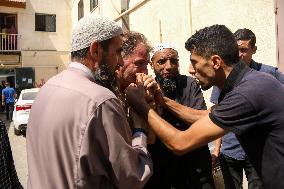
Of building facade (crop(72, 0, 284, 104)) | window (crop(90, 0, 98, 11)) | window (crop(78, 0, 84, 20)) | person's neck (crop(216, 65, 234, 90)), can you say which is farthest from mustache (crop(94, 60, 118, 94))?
window (crop(78, 0, 84, 20))

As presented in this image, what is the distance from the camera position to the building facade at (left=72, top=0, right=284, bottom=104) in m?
5.95

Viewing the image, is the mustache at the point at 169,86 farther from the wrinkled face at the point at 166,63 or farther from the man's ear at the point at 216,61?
the man's ear at the point at 216,61

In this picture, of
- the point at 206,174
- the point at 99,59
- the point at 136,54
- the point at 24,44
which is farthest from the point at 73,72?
the point at 24,44

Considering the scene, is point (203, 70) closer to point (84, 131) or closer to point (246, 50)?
point (84, 131)

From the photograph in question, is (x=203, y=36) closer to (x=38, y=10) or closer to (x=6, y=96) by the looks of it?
(x=6, y=96)

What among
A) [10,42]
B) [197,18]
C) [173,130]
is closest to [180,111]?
[173,130]

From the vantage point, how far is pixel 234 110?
78.3 inches

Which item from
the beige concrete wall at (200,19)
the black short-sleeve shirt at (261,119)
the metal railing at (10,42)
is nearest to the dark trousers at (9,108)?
the beige concrete wall at (200,19)

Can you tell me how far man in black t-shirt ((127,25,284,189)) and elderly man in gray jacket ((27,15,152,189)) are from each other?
16.4 inches

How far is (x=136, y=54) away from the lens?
2.49 metres

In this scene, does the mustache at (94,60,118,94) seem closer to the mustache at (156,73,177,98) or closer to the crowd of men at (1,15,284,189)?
the crowd of men at (1,15,284,189)

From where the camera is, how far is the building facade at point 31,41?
2330 centimetres

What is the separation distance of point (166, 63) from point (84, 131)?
1382mm

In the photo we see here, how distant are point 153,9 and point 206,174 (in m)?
8.92
